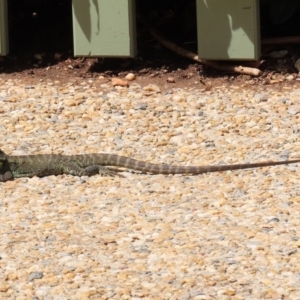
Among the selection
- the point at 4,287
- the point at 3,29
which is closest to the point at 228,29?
the point at 3,29

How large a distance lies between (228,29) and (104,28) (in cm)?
122

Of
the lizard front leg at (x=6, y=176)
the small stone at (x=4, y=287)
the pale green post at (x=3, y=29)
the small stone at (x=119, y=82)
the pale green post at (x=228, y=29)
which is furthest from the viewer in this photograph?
the pale green post at (x=3, y=29)

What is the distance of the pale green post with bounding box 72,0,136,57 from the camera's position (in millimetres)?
9703

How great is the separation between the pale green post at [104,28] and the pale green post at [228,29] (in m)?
0.68

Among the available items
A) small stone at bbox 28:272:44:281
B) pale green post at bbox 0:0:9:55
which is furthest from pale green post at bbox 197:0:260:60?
small stone at bbox 28:272:44:281

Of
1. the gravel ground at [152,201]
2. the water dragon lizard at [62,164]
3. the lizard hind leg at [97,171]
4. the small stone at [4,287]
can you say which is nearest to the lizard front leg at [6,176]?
the water dragon lizard at [62,164]

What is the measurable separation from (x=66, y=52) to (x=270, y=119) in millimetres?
2732

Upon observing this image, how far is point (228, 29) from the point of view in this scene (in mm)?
9539

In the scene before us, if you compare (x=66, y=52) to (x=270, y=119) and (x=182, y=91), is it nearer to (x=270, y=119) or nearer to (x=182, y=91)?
(x=182, y=91)

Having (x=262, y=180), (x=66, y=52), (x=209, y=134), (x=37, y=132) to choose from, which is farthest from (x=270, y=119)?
(x=66, y=52)

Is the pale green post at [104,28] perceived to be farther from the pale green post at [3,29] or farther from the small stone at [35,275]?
the small stone at [35,275]

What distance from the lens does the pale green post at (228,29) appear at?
946 centimetres

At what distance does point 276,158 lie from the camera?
7828 millimetres

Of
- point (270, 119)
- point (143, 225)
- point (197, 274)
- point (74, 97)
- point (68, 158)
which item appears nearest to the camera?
point (197, 274)
